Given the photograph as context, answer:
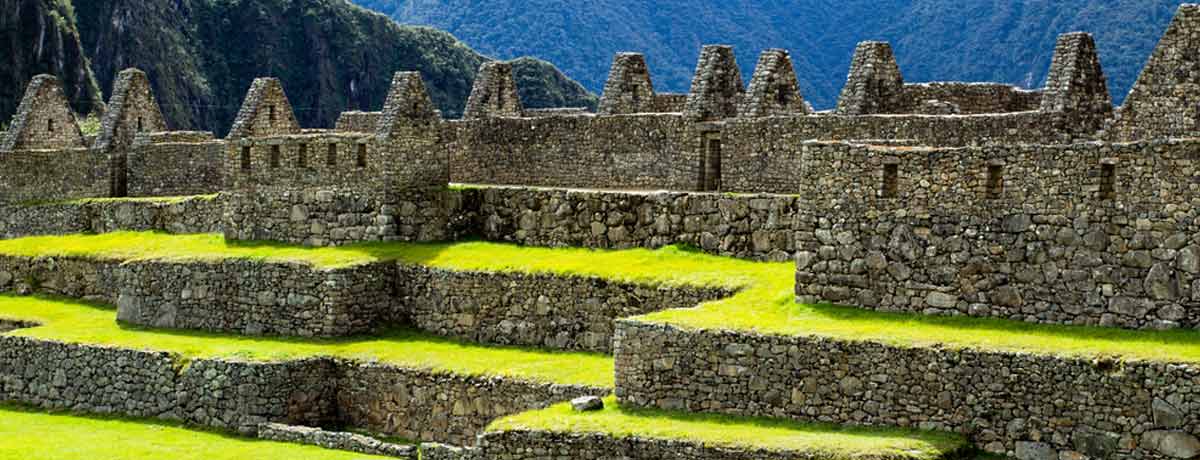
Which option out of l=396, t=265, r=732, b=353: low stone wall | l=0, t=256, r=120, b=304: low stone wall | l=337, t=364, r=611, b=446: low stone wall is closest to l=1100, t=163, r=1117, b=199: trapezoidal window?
l=396, t=265, r=732, b=353: low stone wall

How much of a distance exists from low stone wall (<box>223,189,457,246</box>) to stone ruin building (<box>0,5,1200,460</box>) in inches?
1.5

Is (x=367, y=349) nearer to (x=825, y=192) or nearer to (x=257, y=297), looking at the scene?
(x=257, y=297)

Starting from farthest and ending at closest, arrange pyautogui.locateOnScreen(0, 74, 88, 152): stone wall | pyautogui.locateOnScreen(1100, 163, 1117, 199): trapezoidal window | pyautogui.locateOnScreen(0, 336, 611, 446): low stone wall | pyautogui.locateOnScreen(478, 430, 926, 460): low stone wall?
pyautogui.locateOnScreen(0, 74, 88, 152): stone wall < pyautogui.locateOnScreen(0, 336, 611, 446): low stone wall < pyautogui.locateOnScreen(1100, 163, 1117, 199): trapezoidal window < pyautogui.locateOnScreen(478, 430, 926, 460): low stone wall

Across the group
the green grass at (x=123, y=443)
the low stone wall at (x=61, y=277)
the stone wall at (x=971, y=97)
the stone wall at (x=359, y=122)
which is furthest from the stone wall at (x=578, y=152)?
the green grass at (x=123, y=443)

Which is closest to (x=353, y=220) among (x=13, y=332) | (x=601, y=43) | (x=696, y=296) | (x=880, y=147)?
(x=13, y=332)

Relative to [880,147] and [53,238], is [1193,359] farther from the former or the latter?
[53,238]

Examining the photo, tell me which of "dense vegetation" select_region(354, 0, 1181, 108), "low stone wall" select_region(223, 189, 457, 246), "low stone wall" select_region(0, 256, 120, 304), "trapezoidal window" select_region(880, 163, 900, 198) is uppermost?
"dense vegetation" select_region(354, 0, 1181, 108)

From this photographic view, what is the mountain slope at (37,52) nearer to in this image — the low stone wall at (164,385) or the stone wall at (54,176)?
the stone wall at (54,176)

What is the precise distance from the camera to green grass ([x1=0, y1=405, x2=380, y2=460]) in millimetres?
31938

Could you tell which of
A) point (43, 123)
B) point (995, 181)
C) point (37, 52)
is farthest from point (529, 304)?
point (37, 52)

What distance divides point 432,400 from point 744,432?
285 inches

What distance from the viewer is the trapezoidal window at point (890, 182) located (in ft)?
94.8

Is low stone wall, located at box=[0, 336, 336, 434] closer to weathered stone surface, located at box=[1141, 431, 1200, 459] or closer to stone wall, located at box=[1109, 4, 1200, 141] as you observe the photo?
stone wall, located at box=[1109, 4, 1200, 141]

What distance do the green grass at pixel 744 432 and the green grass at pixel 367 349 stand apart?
196cm
